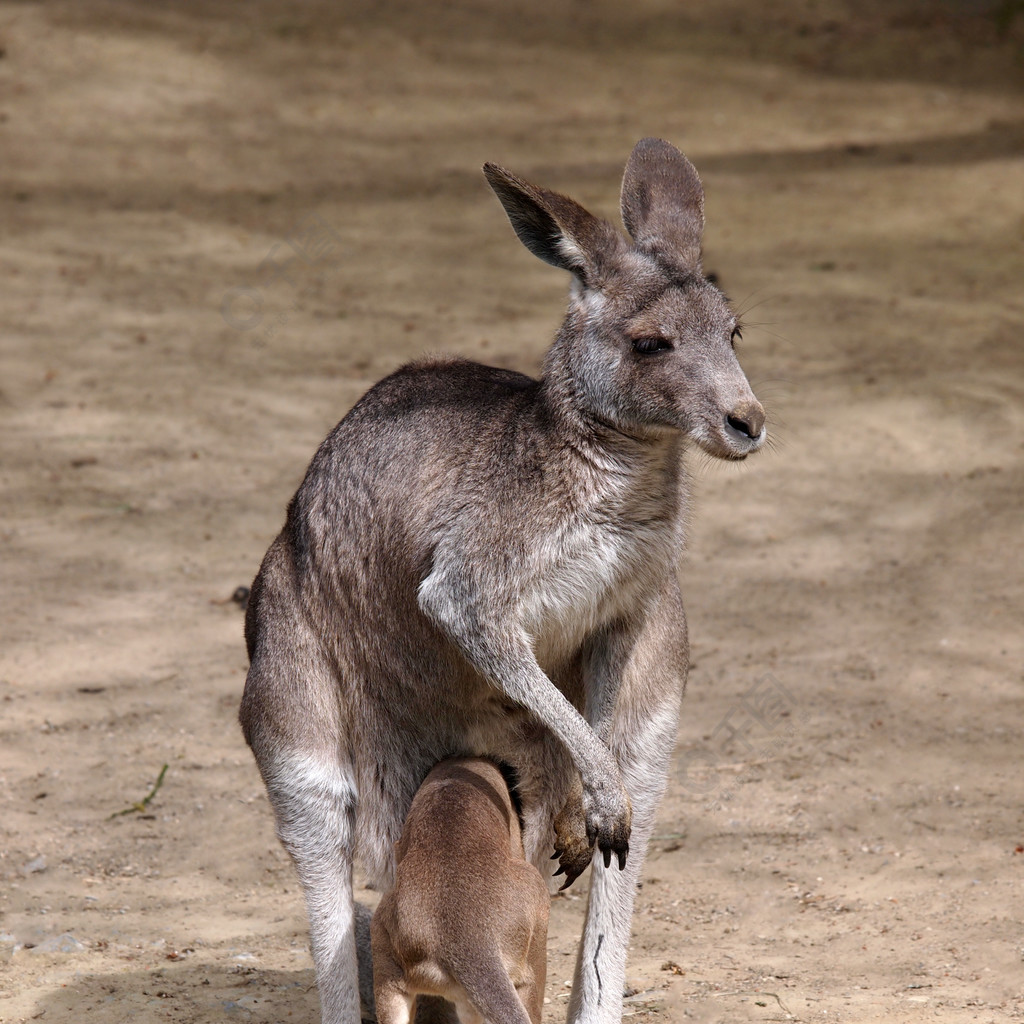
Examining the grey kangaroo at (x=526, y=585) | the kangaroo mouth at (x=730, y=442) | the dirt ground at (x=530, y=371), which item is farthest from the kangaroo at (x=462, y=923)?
the kangaroo mouth at (x=730, y=442)

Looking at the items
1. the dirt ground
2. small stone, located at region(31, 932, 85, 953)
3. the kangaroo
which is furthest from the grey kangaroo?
small stone, located at region(31, 932, 85, 953)

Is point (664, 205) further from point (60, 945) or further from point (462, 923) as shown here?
point (60, 945)

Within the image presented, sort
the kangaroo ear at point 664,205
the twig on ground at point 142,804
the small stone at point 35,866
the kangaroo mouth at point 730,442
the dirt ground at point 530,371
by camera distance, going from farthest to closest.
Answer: the twig on ground at point 142,804
the small stone at point 35,866
the dirt ground at point 530,371
the kangaroo ear at point 664,205
the kangaroo mouth at point 730,442

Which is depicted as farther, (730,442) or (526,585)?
(526,585)

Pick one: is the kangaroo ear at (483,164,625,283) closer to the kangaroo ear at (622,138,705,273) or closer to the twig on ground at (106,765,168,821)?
the kangaroo ear at (622,138,705,273)

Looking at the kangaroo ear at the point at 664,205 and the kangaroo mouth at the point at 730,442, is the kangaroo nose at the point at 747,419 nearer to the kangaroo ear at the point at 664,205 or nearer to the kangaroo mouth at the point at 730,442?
the kangaroo mouth at the point at 730,442

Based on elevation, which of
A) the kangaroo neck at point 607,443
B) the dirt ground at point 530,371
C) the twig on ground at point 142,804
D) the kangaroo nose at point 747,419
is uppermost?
the kangaroo nose at point 747,419

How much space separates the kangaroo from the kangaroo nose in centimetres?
102

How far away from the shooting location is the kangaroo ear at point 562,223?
3.25 m

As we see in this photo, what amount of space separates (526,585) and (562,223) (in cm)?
82

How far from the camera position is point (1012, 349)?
7789 millimetres

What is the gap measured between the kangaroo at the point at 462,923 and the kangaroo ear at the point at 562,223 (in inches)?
49.2

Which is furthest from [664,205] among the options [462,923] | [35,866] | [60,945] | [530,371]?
[530,371]

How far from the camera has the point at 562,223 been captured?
3254 millimetres
